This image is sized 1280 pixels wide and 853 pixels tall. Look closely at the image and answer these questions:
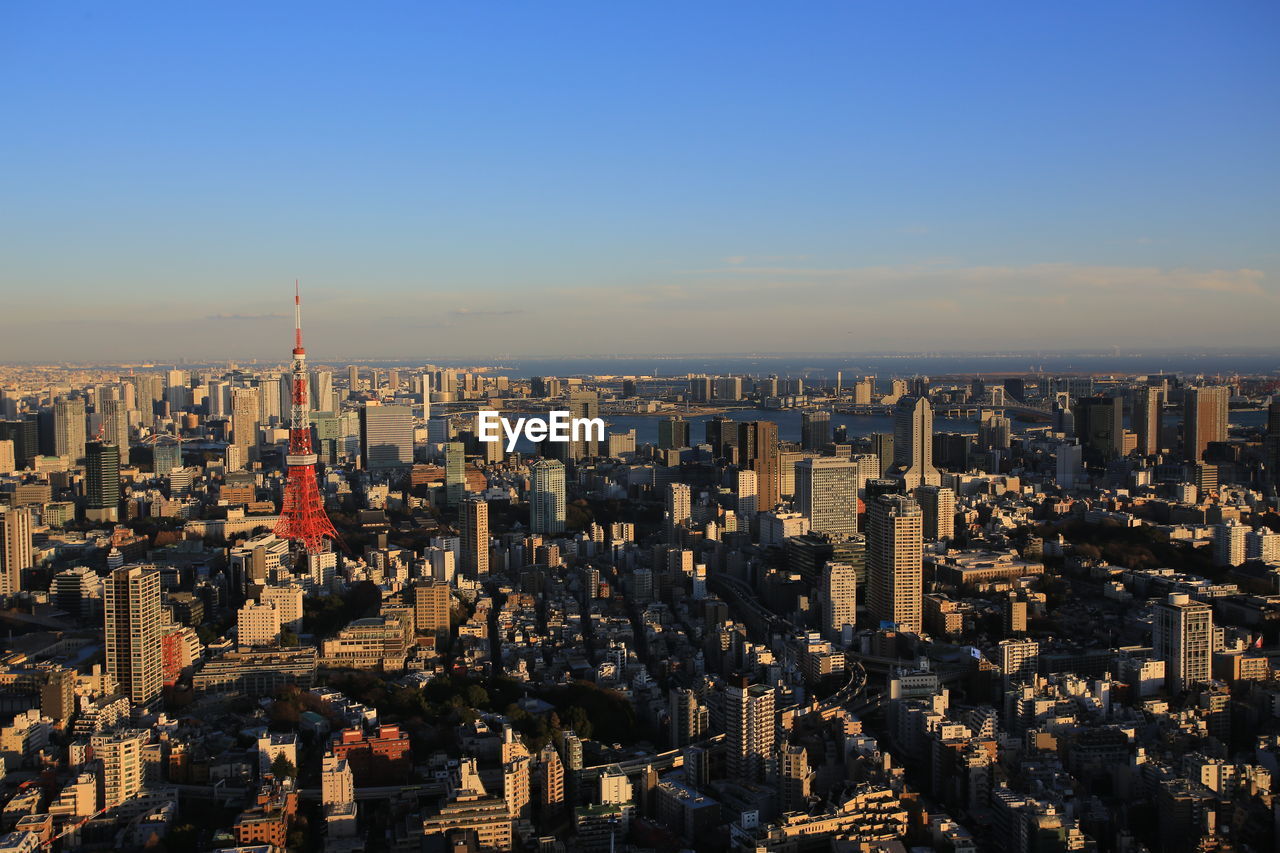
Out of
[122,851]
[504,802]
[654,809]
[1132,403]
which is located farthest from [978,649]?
[1132,403]

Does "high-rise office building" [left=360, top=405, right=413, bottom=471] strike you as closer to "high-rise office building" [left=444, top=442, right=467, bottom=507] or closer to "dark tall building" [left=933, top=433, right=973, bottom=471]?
"high-rise office building" [left=444, top=442, right=467, bottom=507]

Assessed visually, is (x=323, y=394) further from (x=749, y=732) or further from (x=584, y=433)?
(x=749, y=732)

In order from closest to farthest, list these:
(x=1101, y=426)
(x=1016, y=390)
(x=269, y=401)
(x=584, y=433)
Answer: (x=1101, y=426) → (x=584, y=433) → (x=269, y=401) → (x=1016, y=390)

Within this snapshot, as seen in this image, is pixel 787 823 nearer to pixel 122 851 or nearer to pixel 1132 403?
pixel 122 851

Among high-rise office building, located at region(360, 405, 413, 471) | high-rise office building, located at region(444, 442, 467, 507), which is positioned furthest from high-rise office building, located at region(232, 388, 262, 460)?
high-rise office building, located at region(444, 442, 467, 507)

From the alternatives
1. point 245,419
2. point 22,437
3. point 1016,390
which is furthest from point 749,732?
point 1016,390
